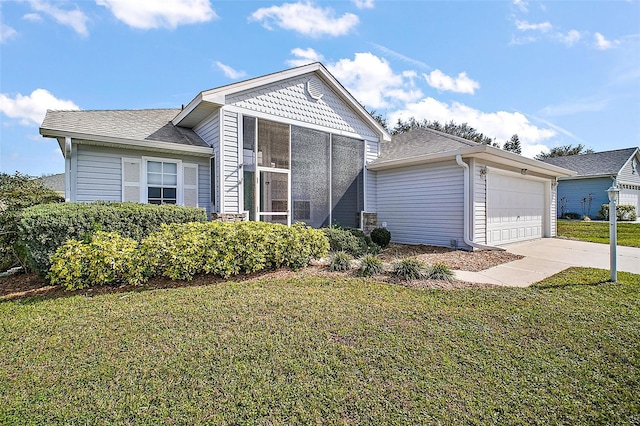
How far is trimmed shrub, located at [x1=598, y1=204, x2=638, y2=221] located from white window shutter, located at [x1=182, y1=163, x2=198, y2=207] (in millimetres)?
23839

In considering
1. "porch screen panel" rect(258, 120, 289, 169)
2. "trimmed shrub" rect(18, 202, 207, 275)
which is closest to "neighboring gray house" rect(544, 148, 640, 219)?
"porch screen panel" rect(258, 120, 289, 169)

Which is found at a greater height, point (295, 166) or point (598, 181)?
point (598, 181)

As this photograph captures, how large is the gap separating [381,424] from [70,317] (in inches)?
154

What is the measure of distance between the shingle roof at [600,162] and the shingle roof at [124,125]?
24.8 m

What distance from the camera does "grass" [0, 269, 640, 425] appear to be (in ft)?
6.90

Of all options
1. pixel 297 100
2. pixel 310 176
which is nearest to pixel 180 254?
pixel 310 176

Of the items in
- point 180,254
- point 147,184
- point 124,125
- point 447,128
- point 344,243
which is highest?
point 447,128

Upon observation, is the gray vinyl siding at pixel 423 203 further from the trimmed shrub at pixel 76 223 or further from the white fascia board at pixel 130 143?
the trimmed shrub at pixel 76 223

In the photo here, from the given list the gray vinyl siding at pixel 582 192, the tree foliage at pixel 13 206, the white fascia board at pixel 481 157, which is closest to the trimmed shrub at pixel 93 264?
the tree foliage at pixel 13 206

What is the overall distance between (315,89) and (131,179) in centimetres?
612

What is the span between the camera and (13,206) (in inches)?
250

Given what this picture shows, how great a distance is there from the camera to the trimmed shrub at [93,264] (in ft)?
14.6

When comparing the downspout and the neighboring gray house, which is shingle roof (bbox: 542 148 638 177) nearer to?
the neighboring gray house

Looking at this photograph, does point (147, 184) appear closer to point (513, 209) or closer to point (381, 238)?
point (381, 238)
